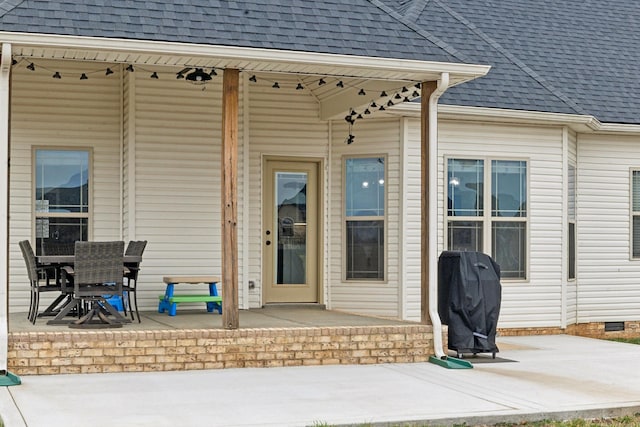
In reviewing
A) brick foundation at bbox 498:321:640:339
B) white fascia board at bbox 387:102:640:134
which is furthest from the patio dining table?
brick foundation at bbox 498:321:640:339

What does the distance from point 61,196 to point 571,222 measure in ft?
25.2

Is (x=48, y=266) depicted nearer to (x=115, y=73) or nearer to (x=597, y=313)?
(x=115, y=73)

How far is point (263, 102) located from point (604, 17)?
7.66 meters

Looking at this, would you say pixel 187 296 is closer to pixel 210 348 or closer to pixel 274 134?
pixel 210 348

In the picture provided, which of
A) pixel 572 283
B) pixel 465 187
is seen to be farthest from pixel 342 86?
pixel 572 283

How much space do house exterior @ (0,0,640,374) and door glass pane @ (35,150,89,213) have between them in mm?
26

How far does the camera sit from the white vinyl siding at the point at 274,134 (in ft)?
42.3

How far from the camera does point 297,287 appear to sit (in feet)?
43.6

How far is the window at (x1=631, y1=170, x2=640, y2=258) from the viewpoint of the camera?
1491 cm

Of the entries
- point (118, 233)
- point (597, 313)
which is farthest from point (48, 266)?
point (597, 313)

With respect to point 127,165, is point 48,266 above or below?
below

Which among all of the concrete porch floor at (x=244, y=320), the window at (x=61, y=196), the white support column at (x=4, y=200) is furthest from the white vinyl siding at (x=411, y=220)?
the white support column at (x=4, y=200)

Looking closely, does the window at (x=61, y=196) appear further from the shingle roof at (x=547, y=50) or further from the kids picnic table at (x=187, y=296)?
the shingle roof at (x=547, y=50)

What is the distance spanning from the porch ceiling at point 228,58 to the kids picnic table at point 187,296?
10.2 feet
